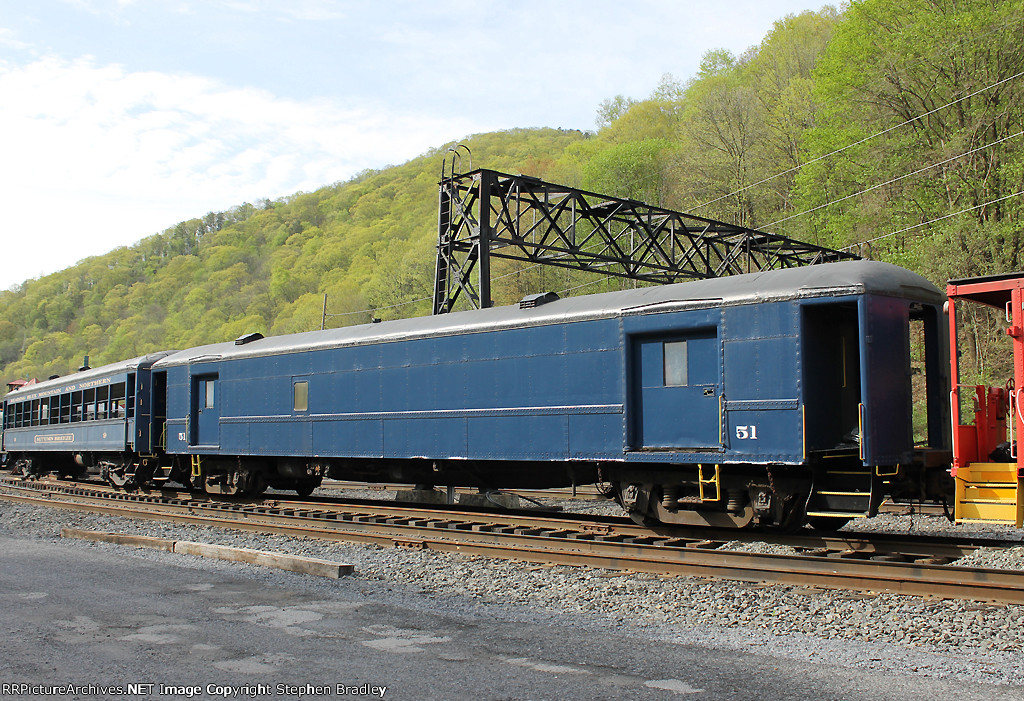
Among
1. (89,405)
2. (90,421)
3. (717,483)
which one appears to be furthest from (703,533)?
(89,405)

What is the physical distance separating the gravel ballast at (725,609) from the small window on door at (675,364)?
8.91 ft

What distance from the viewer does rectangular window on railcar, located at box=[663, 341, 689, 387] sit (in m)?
10.4

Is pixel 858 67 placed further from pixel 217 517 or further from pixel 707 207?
pixel 217 517

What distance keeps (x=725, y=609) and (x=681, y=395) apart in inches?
144

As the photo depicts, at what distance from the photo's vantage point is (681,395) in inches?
408

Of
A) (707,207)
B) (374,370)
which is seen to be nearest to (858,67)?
(707,207)

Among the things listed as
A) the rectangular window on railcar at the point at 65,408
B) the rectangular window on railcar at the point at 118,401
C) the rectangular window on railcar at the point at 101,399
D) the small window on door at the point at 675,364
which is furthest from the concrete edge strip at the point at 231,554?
the rectangular window on railcar at the point at 65,408

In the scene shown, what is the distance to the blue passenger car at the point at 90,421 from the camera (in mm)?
19531

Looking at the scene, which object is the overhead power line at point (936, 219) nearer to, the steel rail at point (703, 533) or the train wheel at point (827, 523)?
the train wheel at point (827, 523)

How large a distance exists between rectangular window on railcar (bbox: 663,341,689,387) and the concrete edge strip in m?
4.40

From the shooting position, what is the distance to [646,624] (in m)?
6.84

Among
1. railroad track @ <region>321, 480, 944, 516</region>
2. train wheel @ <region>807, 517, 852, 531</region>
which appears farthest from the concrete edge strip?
train wheel @ <region>807, 517, 852, 531</region>

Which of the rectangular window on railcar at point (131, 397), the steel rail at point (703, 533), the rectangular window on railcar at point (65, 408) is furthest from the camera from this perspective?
the rectangular window on railcar at point (65, 408)

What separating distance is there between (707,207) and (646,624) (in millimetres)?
35304
